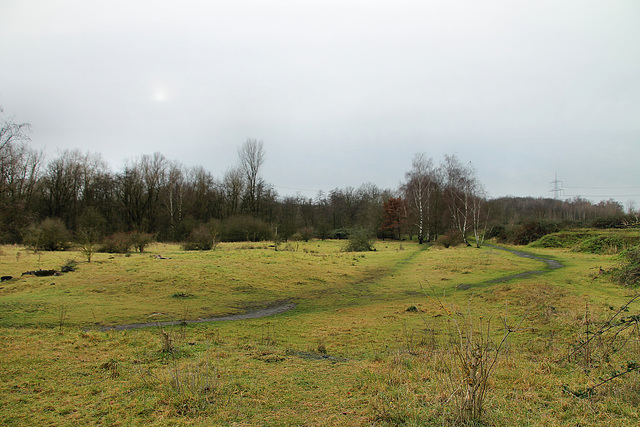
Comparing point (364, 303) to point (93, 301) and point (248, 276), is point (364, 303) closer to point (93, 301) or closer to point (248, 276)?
point (248, 276)

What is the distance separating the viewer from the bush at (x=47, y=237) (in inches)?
1005

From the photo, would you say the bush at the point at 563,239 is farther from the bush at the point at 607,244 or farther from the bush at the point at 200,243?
the bush at the point at 200,243

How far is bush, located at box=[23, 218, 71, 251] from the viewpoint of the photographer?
25530mm

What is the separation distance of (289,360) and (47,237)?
28.7m

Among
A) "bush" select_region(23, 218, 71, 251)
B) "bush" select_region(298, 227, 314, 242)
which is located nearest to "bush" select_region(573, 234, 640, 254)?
"bush" select_region(298, 227, 314, 242)

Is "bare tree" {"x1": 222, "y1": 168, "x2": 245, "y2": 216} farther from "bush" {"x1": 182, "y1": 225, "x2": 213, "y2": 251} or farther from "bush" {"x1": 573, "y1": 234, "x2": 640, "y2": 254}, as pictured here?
"bush" {"x1": 573, "y1": 234, "x2": 640, "y2": 254}

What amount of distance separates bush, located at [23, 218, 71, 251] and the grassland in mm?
15655

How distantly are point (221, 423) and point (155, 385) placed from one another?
4.45 feet

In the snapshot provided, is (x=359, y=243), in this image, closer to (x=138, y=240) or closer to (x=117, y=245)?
(x=138, y=240)

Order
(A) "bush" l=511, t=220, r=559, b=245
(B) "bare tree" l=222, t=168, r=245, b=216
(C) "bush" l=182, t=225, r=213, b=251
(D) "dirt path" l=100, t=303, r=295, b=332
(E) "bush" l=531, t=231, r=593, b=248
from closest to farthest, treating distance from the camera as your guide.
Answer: (D) "dirt path" l=100, t=303, r=295, b=332, (C) "bush" l=182, t=225, r=213, b=251, (E) "bush" l=531, t=231, r=593, b=248, (A) "bush" l=511, t=220, r=559, b=245, (B) "bare tree" l=222, t=168, r=245, b=216

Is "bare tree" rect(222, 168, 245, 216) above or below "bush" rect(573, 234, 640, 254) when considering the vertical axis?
above

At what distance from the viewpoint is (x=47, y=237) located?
2658 centimetres

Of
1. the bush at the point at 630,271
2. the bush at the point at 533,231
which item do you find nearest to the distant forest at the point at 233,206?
the bush at the point at 533,231

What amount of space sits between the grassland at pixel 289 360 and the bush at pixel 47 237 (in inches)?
616
